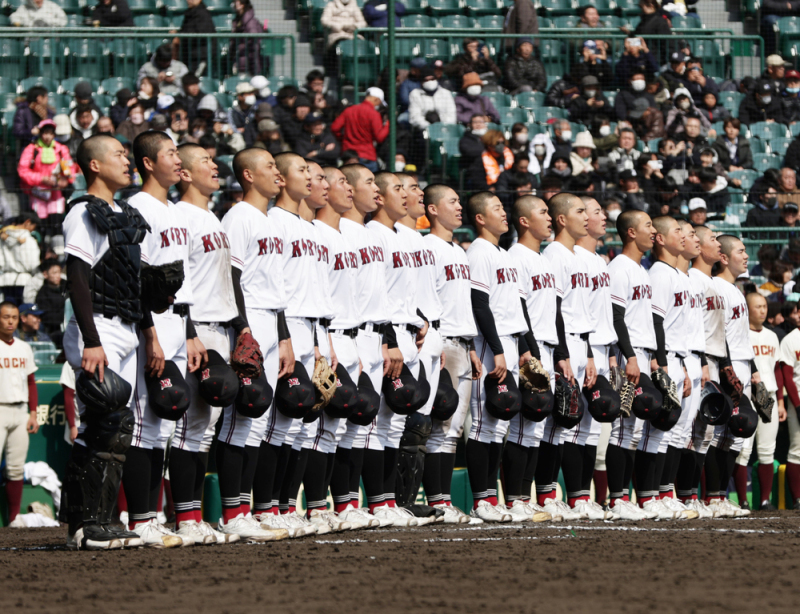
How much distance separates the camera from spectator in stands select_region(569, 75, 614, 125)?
15.0m

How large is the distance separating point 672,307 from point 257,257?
411 cm

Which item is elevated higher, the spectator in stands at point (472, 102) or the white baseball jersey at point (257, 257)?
the spectator in stands at point (472, 102)

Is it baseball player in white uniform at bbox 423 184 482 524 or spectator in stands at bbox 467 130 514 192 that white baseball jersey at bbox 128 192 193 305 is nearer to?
baseball player in white uniform at bbox 423 184 482 524

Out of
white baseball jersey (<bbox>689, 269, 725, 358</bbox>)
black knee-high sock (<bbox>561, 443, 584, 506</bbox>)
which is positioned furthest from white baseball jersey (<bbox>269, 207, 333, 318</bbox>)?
white baseball jersey (<bbox>689, 269, 725, 358</bbox>)

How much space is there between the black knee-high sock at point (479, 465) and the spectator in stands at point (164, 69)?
7.10m

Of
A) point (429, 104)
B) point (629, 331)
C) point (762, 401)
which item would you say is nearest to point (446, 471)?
point (629, 331)

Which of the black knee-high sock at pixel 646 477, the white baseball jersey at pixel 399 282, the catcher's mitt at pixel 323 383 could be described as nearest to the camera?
the catcher's mitt at pixel 323 383

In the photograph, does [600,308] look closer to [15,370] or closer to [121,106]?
[15,370]

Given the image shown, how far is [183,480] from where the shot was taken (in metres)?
6.46

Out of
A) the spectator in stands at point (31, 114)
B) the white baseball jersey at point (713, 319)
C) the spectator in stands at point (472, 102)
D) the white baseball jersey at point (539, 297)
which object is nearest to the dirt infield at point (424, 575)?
the white baseball jersey at point (539, 297)

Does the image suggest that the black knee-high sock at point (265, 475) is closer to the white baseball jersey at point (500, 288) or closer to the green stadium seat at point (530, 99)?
the white baseball jersey at point (500, 288)

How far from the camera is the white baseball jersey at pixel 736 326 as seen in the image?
10477 millimetres

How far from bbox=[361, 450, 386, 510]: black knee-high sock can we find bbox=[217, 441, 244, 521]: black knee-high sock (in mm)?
1368

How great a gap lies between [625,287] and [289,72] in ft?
21.2
